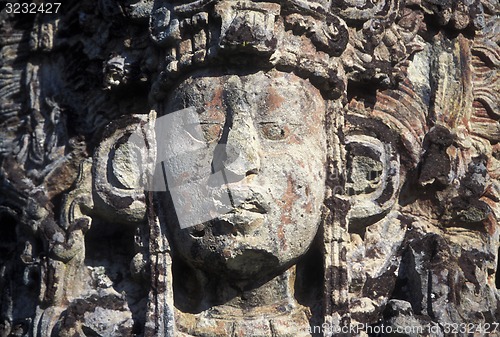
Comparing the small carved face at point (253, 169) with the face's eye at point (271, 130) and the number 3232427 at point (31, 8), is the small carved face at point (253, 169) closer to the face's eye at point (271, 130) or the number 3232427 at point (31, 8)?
the face's eye at point (271, 130)

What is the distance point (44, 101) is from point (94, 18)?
1.87ft

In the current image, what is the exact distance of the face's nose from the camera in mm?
8312

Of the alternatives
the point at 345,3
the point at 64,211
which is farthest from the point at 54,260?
the point at 345,3

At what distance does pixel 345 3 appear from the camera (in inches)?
343

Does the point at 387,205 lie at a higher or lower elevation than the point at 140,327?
higher

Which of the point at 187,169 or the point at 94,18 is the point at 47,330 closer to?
the point at 187,169

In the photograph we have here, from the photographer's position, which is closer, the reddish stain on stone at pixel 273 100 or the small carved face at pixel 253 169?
the small carved face at pixel 253 169

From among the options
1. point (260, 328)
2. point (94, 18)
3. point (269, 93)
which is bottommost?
point (260, 328)

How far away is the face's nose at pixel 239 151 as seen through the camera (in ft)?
27.3

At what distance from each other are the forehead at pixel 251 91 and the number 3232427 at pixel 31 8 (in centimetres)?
132

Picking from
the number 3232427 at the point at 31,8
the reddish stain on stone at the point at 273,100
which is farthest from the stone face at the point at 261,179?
the number 3232427 at the point at 31,8

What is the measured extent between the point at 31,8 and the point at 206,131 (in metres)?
1.70

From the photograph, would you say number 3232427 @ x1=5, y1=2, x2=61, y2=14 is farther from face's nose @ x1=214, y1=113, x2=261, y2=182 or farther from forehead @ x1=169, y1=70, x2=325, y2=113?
face's nose @ x1=214, y1=113, x2=261, y2=182

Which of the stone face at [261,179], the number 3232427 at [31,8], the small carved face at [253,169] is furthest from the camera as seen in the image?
the number 3232427 at [31,8]
